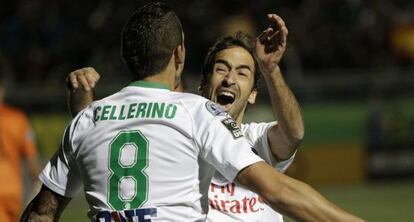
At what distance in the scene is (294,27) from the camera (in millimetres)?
19047

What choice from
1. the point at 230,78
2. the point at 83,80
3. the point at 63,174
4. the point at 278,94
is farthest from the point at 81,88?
the point at 230,78

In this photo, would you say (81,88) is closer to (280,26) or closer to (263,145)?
(280,26)

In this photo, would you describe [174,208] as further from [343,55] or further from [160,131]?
[343,55]

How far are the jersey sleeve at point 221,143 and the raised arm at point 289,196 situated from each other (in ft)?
0.14

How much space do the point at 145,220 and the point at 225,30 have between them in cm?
1455

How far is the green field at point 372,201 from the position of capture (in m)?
14.3

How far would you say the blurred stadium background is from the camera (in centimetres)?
1645

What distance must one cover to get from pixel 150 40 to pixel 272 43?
2.30 ft

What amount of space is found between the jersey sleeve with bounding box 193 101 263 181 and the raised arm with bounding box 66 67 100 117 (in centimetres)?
83

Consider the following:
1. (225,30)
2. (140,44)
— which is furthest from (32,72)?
(140,44)

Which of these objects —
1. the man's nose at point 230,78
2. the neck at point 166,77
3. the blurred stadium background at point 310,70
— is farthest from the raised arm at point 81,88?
the blurred stadium background at point 310,70

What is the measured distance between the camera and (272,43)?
4602 millimetres

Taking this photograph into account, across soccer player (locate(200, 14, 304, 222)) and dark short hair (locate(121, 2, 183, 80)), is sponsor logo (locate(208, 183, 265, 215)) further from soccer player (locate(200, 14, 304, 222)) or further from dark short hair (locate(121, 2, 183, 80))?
dark short hair (locate(121, 2, 183, 80))

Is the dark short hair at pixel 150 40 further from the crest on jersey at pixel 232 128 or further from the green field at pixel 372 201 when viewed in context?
the green field at pixel 372 201
